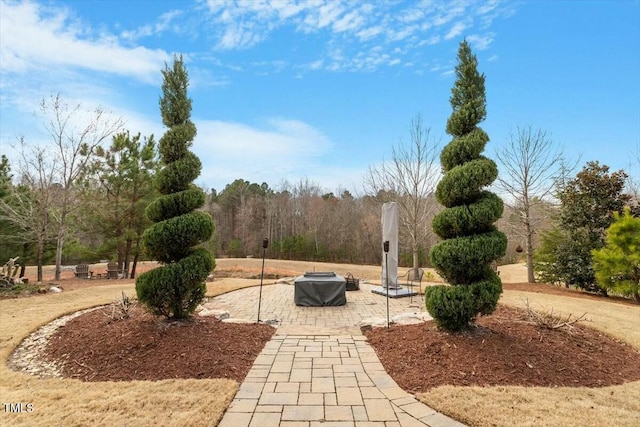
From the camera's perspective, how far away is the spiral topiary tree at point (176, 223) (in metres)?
4.83

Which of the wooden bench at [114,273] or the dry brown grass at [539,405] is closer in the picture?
the dry brown grass at [539,405]

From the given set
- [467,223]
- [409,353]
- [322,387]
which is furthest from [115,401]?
[467,223]

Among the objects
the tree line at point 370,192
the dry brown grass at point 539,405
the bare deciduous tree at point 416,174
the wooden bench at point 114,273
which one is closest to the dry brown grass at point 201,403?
the dry brown grass at point 539,405

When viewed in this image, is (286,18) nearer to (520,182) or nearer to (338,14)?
(338,14)

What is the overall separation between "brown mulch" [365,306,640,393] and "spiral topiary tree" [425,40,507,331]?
423 millimetres

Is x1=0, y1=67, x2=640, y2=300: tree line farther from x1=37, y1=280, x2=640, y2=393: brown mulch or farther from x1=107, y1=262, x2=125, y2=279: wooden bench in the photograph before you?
x1=37, y1=280, x2=640, y2=393: brown mulch

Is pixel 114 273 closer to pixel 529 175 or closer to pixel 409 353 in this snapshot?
pixel 409 353

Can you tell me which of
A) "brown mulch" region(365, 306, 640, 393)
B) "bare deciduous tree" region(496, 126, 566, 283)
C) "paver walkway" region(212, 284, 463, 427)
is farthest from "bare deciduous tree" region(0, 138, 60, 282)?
"bare deciduous tree" region(496, 126, 566, 283)

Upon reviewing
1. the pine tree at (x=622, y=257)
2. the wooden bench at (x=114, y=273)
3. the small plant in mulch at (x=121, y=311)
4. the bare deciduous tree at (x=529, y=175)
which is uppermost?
the bare deciduous tree at (x=529, y=175)

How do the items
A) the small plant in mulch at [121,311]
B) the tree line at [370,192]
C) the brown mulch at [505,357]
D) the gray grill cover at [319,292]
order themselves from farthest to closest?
1. the tree line at [370,192]
2. the gray grill cover at [319,292]
3. the small plant in mulch at [121,311]
4. the brown mulch at [505,357]

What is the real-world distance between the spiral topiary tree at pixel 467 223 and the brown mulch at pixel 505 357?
0.42m

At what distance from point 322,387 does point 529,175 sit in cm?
1340

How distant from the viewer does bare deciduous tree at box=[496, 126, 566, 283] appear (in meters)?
12.8

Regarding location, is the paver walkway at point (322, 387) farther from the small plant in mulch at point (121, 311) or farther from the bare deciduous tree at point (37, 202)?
the bare deciduous tree at point (37, 202)
